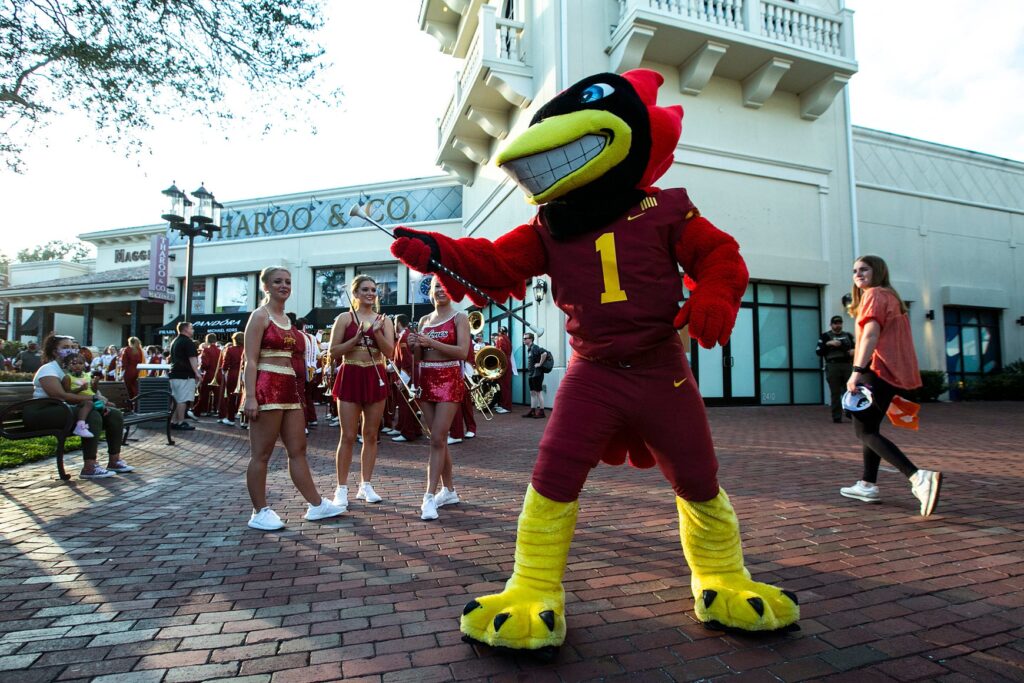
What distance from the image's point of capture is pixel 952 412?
12562 millimetres

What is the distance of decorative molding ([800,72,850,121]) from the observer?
1436cm

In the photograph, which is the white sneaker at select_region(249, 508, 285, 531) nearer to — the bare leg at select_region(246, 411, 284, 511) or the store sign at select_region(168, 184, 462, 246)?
the bare leg at select_region(246, 411, 284, 511)

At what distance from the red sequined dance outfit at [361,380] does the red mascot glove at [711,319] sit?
309 cm

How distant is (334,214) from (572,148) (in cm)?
2376

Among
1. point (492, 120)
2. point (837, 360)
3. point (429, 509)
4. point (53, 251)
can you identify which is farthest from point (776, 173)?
point (53, 251)

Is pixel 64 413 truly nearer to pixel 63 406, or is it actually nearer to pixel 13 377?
pixel 63 406

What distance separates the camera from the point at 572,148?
2.48 m

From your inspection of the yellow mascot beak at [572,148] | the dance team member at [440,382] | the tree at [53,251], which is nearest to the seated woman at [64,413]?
the dance team member at [440,382]

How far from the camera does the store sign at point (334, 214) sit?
23.5 meters

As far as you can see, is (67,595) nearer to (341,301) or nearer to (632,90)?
(632,90)

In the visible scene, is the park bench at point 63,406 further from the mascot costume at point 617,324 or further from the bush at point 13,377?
the bush at point 13,377

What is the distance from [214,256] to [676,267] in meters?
27.6

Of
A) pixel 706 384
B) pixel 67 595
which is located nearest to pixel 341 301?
pixel 706 384

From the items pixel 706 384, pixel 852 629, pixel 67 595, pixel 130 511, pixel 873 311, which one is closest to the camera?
pixel 852 629
